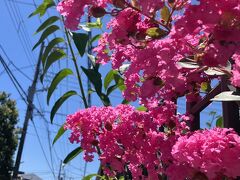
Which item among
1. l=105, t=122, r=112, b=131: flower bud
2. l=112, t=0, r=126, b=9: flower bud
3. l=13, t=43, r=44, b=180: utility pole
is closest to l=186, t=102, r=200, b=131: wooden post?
l=105, t=122, r=112, b=131: flower bud

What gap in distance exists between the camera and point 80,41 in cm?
150

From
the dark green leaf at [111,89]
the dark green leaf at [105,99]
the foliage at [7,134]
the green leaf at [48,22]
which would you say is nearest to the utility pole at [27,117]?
the foliage at [7,134]

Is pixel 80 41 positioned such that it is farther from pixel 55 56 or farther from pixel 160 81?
pixel 160 81

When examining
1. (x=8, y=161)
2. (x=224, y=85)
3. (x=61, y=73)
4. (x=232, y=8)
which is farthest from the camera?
(x=8, y=161)

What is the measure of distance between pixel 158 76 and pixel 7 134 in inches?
563

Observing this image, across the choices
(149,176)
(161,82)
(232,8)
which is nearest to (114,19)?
(161,82)

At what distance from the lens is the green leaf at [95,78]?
152cm

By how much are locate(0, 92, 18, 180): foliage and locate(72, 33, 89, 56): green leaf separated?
43.3 ft

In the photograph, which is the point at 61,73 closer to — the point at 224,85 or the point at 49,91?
the point at 49,91

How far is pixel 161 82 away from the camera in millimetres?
959

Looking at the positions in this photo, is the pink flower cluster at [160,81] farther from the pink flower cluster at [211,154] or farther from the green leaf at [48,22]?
the green leaf at [48,22]

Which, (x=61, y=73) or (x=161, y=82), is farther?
(x=61, y=73)

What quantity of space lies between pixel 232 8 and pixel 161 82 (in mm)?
298

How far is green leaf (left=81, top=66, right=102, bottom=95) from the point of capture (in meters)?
1.52
